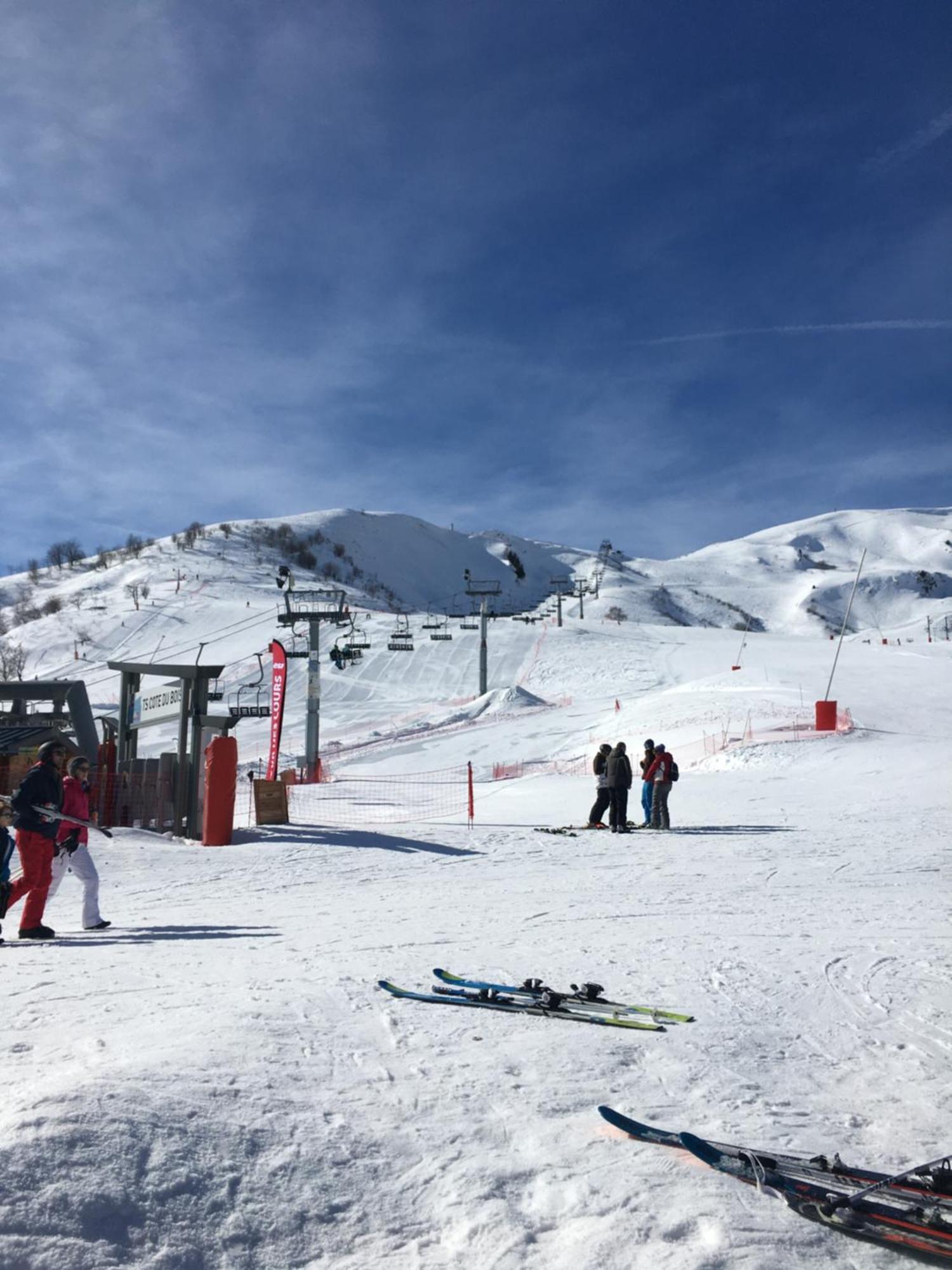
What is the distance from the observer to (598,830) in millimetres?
15625

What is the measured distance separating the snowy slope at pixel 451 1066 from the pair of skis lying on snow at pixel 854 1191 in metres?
0.06

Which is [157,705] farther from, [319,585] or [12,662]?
[319,585]

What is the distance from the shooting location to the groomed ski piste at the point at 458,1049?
9.62 ft

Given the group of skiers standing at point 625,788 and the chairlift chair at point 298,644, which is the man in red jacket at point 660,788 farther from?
the chairlift chair at point 298,644

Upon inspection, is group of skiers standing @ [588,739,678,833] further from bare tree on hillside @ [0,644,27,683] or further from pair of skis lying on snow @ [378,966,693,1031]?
bare tree on hillside @ [0,644,27,683]

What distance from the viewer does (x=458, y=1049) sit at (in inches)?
175

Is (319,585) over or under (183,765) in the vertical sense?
over

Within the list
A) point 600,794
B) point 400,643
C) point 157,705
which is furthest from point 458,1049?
point 400,643

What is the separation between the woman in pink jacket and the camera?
7.79m

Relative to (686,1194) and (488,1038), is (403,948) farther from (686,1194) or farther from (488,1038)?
(686,1194)

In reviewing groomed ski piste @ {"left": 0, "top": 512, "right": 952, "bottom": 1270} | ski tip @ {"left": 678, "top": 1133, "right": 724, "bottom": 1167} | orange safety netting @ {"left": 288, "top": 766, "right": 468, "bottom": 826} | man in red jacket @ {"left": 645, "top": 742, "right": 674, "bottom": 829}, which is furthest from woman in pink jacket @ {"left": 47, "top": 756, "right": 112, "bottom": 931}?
man in red jacket @ {"left": 645, "top": 742, "right": 674, "bottom": 829}

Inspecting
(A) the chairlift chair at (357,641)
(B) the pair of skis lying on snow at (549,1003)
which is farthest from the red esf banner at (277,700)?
(A) the chairlift chair at (357,641)

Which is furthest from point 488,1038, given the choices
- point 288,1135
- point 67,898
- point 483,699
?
point 483,699

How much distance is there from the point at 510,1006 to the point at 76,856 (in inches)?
173
